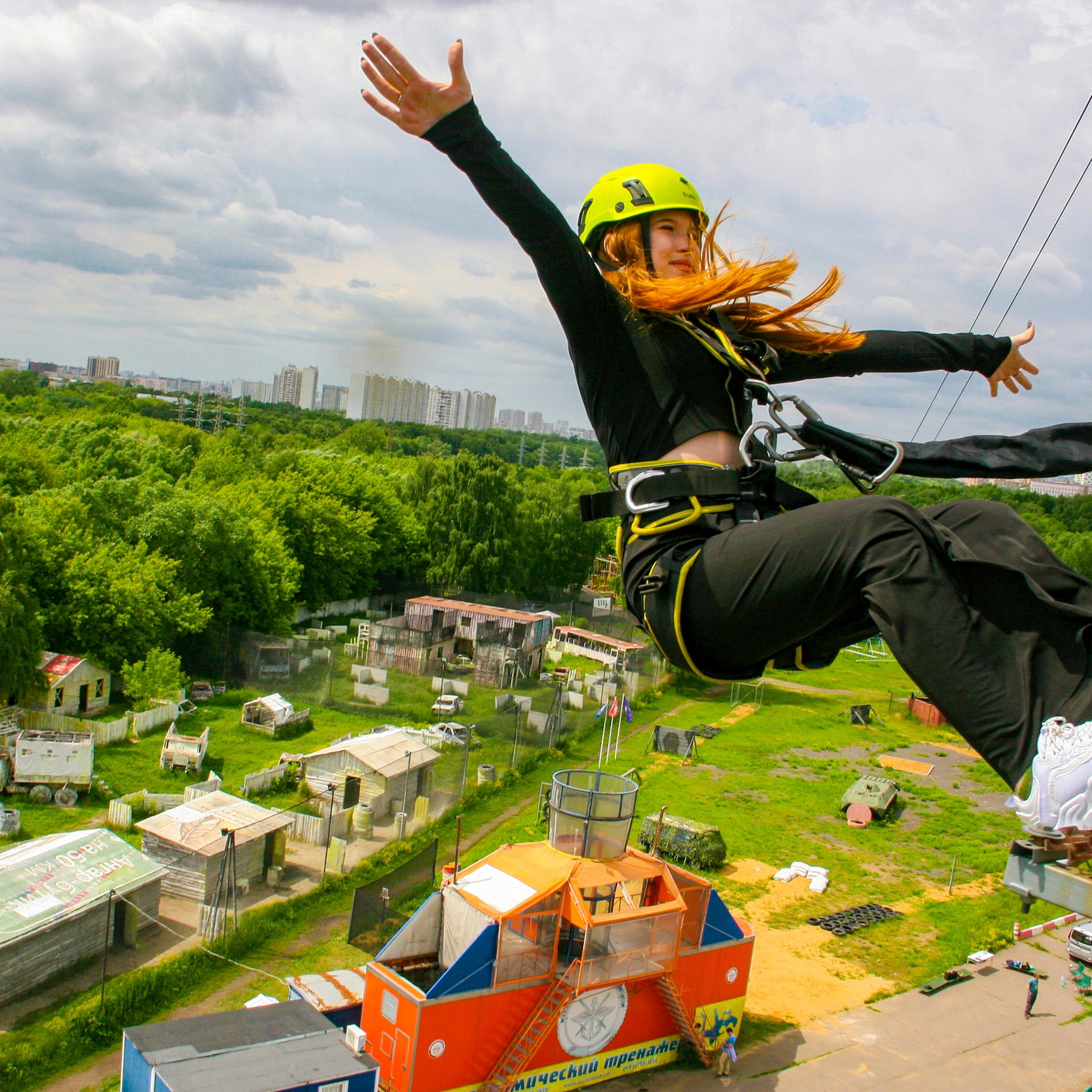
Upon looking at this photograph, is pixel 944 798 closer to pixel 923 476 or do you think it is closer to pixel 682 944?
pixel 682 944

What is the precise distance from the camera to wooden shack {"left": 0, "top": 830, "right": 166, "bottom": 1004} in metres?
11.4

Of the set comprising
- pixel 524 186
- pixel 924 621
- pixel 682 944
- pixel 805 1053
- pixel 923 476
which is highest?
pixel 524 186

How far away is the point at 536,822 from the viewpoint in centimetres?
1903

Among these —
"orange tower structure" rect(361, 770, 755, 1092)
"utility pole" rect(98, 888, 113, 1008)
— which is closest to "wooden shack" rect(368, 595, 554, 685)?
"utility pole" rect(98, 888, 113, 1008)

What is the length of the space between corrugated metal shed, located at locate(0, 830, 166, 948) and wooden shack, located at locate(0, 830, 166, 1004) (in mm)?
10

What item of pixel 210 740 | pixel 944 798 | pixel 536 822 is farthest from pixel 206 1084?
pixel 944 798

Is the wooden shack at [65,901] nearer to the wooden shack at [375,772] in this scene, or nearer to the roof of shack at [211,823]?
the roof of shack at [211,823]

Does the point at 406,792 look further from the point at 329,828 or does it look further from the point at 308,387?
the point at 308,387

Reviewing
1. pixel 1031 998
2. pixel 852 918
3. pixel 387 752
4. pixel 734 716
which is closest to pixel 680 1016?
pixel 852 918

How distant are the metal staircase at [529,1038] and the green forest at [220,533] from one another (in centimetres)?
942

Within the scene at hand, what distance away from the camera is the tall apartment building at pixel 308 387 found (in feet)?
516

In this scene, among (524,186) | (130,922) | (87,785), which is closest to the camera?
(524,186)

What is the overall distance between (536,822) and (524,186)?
702 inches

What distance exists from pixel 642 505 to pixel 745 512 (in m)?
0.31
